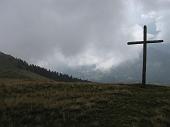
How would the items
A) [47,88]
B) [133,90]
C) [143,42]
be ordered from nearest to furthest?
[133,90], [47,88], [143,42]

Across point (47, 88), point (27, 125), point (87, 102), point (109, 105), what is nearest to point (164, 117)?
point (109, 105)

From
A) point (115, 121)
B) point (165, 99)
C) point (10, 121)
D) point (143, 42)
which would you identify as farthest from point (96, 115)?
point (143, 42)

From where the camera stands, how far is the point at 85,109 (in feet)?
94.9

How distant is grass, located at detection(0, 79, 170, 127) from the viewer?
26344 millimetres

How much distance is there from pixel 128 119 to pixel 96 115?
226cm

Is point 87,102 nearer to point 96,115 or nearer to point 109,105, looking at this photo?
point 109,105

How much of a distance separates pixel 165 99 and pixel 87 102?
22.6 feet

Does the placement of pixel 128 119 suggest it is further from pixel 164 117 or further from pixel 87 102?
pixel 87 102

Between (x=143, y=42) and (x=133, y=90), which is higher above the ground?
(x=143, y=42)

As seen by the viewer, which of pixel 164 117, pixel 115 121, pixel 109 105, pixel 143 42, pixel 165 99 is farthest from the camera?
pixel 143 42

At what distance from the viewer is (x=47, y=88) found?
41750 millimetres

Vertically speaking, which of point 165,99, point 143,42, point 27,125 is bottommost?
point 27,125

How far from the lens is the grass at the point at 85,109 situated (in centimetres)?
2634

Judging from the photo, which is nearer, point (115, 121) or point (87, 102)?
point (115, 121)
